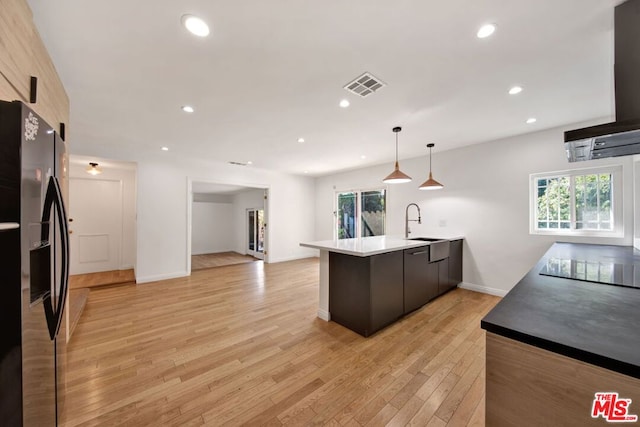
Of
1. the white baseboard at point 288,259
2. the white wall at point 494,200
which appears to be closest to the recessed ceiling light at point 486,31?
the white wall at point 494,200

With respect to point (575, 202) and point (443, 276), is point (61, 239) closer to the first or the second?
point (443, 276)

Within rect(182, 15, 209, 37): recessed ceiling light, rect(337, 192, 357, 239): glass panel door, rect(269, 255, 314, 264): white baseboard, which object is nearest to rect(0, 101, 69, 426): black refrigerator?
rect(182, 15, 209, 37): recessed ceiling light

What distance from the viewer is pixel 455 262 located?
409 cm

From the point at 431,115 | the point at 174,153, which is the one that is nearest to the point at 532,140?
the point at 431,115

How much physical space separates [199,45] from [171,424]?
2.60m

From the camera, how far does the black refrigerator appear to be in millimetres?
870

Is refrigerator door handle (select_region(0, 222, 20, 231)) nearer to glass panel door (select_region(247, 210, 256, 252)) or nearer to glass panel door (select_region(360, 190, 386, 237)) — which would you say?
glass panel door (select_region(360, 190, 386, 237))

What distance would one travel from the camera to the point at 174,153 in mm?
4730

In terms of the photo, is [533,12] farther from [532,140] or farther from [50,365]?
[50,365]

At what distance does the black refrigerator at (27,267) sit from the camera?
0.87 metres

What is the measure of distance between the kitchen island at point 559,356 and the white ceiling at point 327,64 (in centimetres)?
171

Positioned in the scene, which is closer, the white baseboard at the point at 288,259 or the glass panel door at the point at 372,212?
the glass panel door at the point at 372,212

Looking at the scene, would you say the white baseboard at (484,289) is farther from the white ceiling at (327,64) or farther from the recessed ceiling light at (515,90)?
the recessed ceiling light at (515,90)

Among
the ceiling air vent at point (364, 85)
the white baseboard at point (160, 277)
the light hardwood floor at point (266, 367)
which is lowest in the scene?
the light hardwood floor at point (266, 367)
